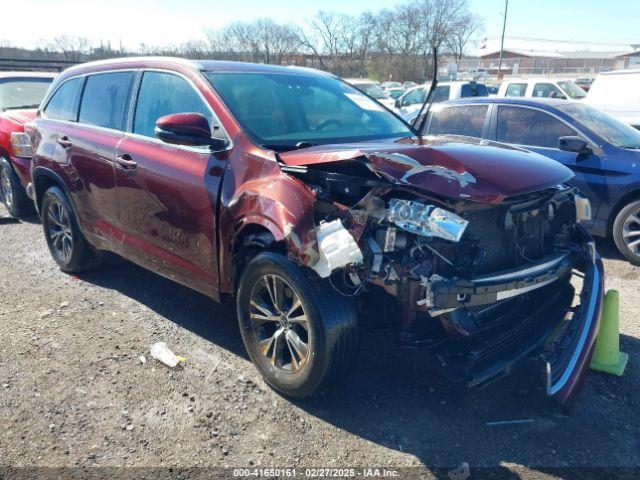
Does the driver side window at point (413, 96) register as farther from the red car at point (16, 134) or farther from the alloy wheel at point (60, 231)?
the alloy wheel at point (60, 231)

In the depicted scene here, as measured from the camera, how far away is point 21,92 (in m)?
8.73

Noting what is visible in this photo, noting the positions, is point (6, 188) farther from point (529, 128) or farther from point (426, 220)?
point (426, 220)

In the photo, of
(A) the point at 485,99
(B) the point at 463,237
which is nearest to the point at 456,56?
(A) the point at 485,99

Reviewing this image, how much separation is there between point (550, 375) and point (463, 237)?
804mm

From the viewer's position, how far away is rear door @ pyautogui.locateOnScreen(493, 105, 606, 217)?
579 cm

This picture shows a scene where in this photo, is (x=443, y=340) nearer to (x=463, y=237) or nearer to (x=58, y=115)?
(x=463, y=237)

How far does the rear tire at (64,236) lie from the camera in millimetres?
5004

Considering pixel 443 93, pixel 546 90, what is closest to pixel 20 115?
pixel 443 93

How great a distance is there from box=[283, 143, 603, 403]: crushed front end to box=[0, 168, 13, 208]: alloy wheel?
6.29 meters

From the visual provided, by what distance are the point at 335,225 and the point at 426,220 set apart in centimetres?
46

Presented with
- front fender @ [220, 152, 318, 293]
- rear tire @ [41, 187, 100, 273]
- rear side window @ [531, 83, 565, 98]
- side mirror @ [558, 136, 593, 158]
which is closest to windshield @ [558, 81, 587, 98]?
rear side window @ [531, 83, 565, 98]

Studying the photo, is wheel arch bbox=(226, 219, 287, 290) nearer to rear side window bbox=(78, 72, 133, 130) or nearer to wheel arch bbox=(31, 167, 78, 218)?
rear side window bbox=(78, 72, 133, 130)

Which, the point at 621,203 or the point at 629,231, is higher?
the point at 621,203

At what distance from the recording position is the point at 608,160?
571cm
